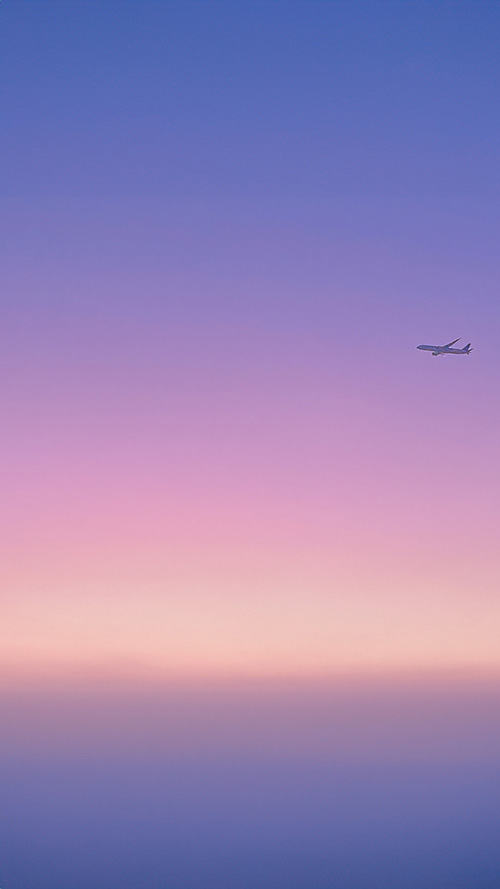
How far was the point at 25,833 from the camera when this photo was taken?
170250 millimetres

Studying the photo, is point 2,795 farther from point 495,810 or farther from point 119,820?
point 495,810

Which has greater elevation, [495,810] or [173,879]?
[495,810]

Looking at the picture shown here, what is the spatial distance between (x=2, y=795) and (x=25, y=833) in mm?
30916

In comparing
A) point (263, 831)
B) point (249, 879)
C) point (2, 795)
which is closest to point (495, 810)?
point (263, 831)

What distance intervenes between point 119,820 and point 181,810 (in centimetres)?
1513

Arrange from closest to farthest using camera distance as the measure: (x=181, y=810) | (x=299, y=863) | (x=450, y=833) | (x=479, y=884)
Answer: (x=479, y=884) → (x=299, y=863) → (x=450, y=833) → (x=181, y=810)

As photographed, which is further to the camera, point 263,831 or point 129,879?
point 263,831

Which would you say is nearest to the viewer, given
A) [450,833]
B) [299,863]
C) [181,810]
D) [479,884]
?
[479,884]

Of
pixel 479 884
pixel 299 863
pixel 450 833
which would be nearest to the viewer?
pixel 479 884

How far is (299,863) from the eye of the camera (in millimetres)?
161875

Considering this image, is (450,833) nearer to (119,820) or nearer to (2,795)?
(119,820)

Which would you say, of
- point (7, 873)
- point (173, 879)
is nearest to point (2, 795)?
point (7, 873)

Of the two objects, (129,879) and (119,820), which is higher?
(119,820)

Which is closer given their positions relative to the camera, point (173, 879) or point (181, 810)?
point (173, 879)
